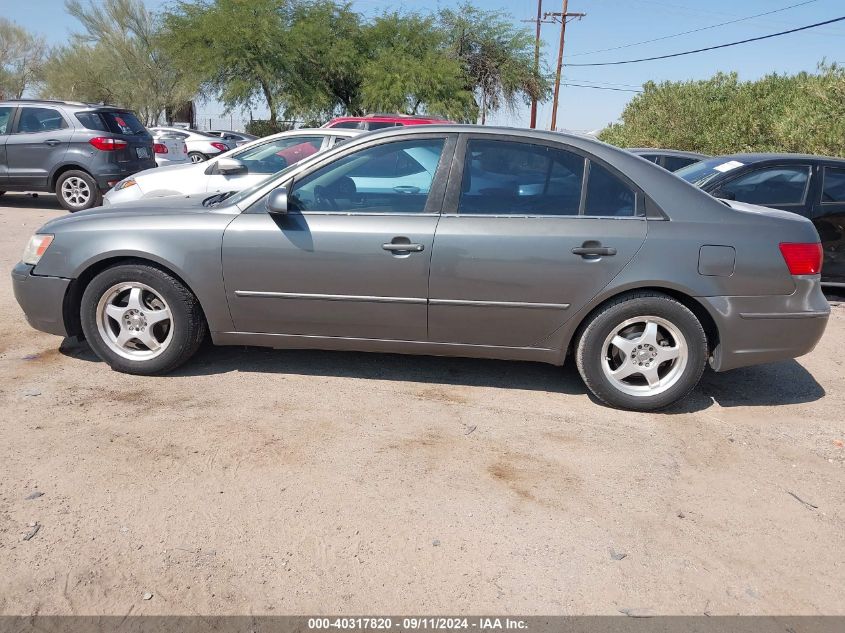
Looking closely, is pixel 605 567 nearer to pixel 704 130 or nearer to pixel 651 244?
pixel 651 244

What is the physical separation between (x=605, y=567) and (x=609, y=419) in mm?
1453

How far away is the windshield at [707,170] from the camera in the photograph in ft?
23.1

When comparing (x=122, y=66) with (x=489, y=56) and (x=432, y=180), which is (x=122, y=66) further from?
(x=432, y=180)

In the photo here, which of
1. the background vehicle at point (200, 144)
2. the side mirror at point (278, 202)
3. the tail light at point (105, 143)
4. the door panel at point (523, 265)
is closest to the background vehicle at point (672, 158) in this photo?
the door panel at point (523, 265)

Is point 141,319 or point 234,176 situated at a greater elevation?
point 234,176

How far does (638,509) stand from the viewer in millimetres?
3180

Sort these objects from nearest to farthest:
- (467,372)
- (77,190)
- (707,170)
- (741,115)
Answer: (467,372), (707,170), (77,190), (741,115)

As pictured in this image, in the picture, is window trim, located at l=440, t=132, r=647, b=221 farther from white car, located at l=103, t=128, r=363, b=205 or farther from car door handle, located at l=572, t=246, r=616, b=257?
white car, located at l=103, t=128, r=363, b=205

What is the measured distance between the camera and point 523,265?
4023 mm

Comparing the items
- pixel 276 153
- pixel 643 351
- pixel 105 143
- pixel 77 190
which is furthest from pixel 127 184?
pixel 643 351

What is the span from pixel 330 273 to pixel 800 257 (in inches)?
107

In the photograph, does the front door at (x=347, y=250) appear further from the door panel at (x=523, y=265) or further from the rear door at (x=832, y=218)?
the rear door at (x=832, y=218)

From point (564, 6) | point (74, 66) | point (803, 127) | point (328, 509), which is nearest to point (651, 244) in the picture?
point (328, 509)

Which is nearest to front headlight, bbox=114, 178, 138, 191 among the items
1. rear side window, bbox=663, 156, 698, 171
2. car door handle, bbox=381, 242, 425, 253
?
car door handle, bbox=381, 242, 425, 253
